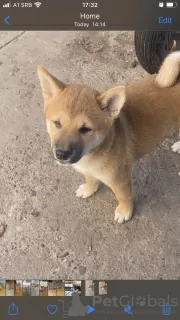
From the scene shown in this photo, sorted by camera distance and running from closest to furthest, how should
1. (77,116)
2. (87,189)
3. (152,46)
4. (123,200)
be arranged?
(77,116), (123,200), (87,189), (152,46)

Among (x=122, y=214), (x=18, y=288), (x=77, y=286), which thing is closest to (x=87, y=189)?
(x=122, y=214)

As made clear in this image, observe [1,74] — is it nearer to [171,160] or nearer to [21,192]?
[21,192]

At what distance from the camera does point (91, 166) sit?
2299 millimetres

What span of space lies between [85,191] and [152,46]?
1.26 meters

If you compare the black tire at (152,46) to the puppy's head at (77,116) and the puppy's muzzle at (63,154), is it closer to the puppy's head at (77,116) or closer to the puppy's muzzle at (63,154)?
the puppy's head at (77,116)

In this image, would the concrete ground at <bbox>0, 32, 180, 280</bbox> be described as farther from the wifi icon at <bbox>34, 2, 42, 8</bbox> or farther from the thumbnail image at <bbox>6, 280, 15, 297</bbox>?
the wifi icon at <bbox>34, 2, 42, 8</bbox>

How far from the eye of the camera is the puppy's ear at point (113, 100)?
2.01 metres

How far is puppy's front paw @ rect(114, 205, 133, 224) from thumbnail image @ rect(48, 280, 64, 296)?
0.63m

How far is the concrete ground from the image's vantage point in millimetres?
2648

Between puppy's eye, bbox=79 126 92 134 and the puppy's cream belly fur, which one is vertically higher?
puppy's eye, bbox=79 126 92 134

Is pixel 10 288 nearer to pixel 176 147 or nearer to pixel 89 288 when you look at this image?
pixel 89 288

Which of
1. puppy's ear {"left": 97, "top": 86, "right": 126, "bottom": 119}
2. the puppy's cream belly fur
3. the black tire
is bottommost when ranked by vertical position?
the puppy's cream belly fur

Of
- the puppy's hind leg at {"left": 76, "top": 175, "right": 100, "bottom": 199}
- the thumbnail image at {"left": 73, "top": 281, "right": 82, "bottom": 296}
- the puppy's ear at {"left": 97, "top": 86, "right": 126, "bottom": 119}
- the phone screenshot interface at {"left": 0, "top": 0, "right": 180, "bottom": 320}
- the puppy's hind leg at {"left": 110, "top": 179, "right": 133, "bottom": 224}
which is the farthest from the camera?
the puppy's hind leg at {"left": 76, "top": 175, "right": 100, "bottom": 199}

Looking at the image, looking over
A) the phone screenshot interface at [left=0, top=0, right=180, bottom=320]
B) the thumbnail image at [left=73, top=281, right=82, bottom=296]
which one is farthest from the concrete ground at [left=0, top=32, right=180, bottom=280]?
the thumbnail image at [left=73, top=281, right=82, bottom=296]
